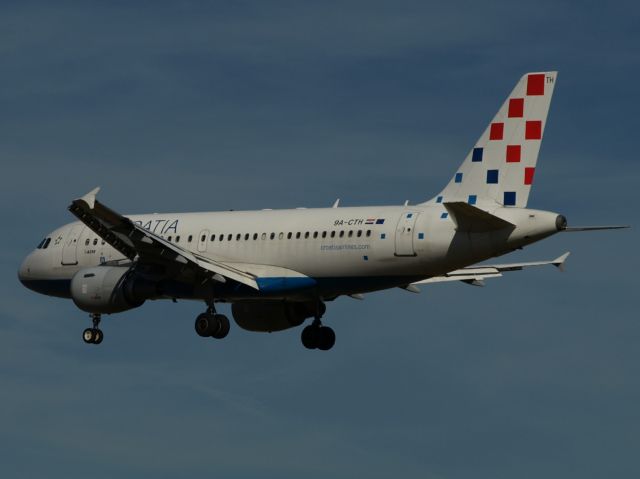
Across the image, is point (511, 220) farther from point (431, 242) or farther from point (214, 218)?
point (214, 218)

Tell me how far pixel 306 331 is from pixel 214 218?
5.21m

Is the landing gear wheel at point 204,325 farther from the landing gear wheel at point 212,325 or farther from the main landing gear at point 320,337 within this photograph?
the main landing gear at point 320,337

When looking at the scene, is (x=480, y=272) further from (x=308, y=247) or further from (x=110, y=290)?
(x=110, y=290)

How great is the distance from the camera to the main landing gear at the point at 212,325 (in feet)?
203

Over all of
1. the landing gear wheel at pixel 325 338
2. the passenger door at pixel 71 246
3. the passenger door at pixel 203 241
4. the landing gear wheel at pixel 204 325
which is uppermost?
the passenger door at pixel 71 246

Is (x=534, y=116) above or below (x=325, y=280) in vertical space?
above

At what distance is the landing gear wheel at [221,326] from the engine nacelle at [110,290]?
2.53 m

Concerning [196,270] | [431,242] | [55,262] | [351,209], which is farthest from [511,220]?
[55,262]

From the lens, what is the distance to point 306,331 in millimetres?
65688

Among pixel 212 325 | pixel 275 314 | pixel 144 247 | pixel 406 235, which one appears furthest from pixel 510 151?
pixel 144 247

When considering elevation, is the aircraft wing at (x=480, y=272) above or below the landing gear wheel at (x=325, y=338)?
above

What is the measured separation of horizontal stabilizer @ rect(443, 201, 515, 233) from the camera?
2202 inches

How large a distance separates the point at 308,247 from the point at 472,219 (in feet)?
21.9

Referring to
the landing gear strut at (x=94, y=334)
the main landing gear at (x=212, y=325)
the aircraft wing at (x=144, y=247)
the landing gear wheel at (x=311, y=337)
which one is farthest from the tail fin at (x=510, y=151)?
the landing gear strut at (x=94, y=334)
